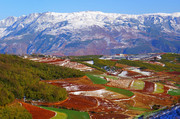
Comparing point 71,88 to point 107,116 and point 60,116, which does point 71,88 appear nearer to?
point 107,116

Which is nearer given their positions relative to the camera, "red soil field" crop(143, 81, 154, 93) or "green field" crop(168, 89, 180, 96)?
"green field" crop(168, 89, 180, 96)

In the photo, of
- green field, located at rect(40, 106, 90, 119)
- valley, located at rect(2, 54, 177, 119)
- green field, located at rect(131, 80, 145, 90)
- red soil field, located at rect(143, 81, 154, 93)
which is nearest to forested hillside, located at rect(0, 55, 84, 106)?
valley, located at rect(2, 54, 177, 119)

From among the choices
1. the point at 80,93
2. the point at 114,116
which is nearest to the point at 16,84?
the point at 80,93

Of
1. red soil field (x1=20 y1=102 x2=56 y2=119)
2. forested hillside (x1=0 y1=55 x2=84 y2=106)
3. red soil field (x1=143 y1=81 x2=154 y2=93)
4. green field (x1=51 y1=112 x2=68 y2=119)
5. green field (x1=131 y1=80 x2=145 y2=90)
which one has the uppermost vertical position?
forested hillside (x1=0 y1=55 x2=84 y2=106)

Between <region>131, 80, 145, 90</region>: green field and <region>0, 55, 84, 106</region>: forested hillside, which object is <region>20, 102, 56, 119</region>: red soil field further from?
<region>131, 80, 145, 90</region>: green field

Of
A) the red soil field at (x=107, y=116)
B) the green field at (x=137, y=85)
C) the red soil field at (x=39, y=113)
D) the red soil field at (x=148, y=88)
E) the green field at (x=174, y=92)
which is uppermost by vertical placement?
the red soil field at (x=39, y=113)

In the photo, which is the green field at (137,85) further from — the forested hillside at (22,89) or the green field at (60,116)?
the green field at (60,116)

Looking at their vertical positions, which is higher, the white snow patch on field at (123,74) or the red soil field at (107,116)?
the red soil field at (107,116)

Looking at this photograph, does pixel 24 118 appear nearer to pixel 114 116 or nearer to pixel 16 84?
pixel 114 116

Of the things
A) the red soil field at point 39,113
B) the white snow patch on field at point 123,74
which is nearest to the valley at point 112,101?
the red soil field at point 39,113

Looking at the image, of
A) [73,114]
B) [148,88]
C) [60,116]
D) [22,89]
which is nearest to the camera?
[60,116]

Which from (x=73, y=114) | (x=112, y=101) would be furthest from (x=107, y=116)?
(x=112, y=101)
